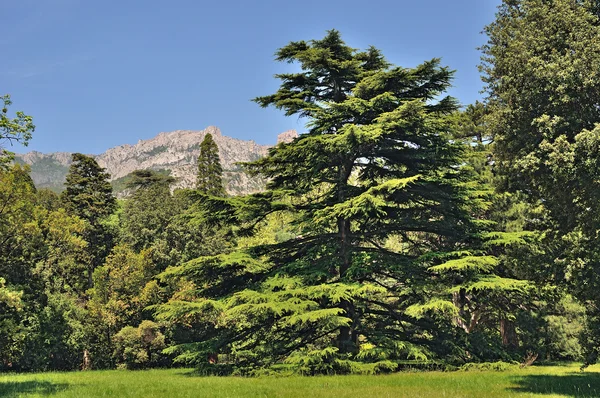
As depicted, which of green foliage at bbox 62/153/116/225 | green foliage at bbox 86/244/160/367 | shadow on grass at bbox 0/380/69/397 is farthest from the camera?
green foliage at bbox 62/153/116/225

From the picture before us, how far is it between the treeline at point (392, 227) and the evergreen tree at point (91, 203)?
10432 mm

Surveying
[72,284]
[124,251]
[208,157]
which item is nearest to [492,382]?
[124,251]

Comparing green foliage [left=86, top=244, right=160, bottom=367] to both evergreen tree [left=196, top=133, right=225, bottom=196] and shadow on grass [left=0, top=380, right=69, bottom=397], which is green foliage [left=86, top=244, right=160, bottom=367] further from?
shadow on grass [left=0, top=380, right=69, bottom=397]

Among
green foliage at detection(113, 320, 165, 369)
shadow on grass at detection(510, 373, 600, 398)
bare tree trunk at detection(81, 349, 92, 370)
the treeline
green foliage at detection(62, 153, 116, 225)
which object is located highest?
green foliage at detection(62, 153, 116, 225)

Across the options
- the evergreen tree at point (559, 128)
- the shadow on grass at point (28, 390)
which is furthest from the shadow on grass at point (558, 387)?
the shadow on grass at point (28, 390)

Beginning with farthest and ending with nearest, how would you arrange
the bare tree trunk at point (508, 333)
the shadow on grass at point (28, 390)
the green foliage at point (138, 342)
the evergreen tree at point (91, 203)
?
the evergreen tree at point (91, 203) → the green foliage at point (138, 342) → the bare tree trunk at point (508, 333) → the shadow on grass at point (28, 390)

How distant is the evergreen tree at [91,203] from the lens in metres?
46.6

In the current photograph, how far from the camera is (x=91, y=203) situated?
4838 cm

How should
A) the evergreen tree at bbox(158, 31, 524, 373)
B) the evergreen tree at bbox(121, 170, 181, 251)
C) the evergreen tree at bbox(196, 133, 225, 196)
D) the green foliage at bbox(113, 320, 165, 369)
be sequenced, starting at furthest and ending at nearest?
1. the evergreen tree at bbox(196, 133, 225, 196)
2. the evergreen tree at bbox(121, 170, 181, 251)
3. the green foliage at bbox(113, 320, 165, 369)
4. the evergreen tree at bbox(158, 31, 524, 373)

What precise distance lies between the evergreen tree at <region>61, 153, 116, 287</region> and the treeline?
1043 centimetres

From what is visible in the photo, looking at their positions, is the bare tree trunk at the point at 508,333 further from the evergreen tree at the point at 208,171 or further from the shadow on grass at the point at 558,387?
the evergreen tree at the point at 208,171

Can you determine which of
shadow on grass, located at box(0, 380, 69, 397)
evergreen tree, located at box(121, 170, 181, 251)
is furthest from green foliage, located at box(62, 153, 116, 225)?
shadow on grass, located at box(0, 380, 69, 397)

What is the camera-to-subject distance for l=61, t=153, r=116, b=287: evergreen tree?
46625 millimetres

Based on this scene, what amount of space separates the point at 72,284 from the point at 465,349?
39139mm
